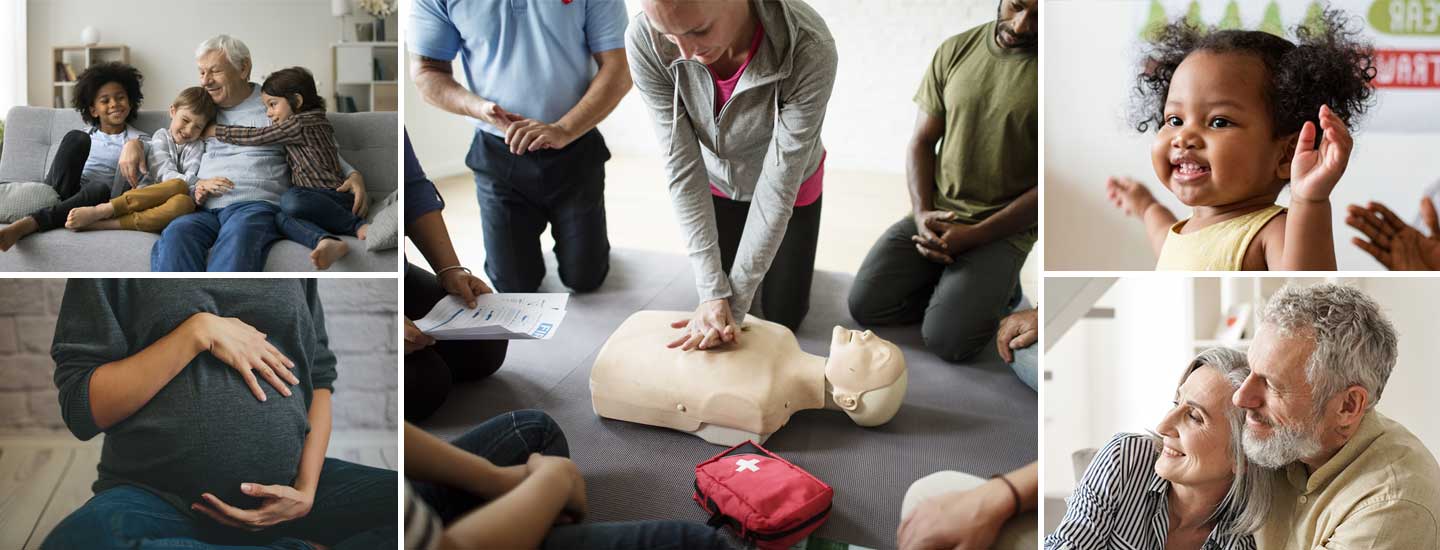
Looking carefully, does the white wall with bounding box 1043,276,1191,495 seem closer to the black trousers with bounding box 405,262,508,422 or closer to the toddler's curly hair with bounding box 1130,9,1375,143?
the toddler's curly hair with bounding box 1130,9,1375,143

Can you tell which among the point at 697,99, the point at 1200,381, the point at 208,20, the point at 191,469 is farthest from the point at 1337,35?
the point at 191,469

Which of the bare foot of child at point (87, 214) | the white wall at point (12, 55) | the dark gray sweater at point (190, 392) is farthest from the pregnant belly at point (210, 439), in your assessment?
the white wall at point (12, 55)

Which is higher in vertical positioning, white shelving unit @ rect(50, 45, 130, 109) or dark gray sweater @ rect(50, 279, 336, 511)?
white shelving unit @ rect(50, 45, 130, 109)

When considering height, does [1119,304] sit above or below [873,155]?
below

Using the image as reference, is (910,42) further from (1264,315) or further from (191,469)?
(191,469)

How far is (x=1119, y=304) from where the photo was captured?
166 centimetres

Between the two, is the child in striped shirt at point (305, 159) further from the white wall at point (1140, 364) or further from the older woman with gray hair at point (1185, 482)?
the older woman with gray hair at point (1185, 482)

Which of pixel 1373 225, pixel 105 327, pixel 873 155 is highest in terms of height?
pixel 873 155

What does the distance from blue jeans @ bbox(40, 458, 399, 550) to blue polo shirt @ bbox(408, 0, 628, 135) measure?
2.30ft

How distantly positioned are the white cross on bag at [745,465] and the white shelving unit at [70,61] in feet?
4.22

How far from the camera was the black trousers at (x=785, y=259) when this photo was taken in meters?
1.69

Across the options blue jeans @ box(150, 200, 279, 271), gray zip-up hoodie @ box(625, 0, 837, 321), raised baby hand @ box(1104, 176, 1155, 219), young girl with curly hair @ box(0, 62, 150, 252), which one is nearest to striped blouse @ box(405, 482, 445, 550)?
blue jeans @ box(150, 200, 279, 271)

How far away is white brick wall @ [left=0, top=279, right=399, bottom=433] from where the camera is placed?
169cm

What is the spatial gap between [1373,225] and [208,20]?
6.79 ft
